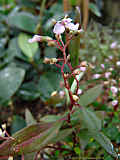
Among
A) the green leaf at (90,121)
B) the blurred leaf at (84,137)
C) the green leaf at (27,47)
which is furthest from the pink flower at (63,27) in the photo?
the green leaf at (27,47)

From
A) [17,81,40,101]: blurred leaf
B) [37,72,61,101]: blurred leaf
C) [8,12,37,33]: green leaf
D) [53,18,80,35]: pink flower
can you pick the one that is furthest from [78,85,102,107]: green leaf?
[8,12,37,33]: green leaf

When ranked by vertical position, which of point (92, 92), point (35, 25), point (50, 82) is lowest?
point (50, 82)

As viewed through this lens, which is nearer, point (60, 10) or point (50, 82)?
point (50, 82)

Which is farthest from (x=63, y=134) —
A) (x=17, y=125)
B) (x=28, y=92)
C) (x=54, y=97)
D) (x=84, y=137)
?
(x=28, y=92)

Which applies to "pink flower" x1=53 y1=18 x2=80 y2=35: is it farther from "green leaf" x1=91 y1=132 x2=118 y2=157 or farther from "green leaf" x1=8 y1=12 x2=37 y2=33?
"green leaf" x1=8 y1=12 x2=37 y2=33

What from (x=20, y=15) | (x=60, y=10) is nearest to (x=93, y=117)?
(x=20, y=15)

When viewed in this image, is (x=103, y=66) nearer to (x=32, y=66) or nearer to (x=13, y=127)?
(x=13, y=127)

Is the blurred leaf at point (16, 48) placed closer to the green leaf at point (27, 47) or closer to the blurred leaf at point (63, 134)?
the green leaf at point (27, 47)
